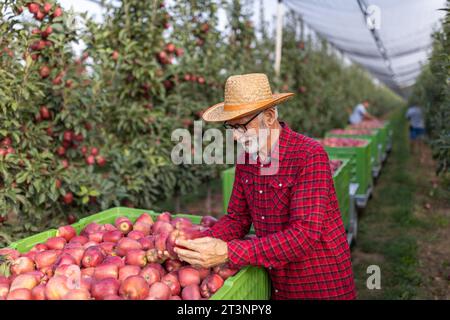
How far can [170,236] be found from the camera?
6.91 feet

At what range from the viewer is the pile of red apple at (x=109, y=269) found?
1.83m

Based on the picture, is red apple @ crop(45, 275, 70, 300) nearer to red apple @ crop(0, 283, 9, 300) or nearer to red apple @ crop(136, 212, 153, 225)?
red apple @ crop(0, 283, 9, 300)

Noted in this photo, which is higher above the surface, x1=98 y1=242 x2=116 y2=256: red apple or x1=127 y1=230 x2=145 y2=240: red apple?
x1=127 y1=230 x2=145 y2=240: red apple

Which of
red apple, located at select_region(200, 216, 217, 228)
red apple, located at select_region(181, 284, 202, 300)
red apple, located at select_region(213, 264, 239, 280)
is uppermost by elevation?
red apple, located at select_region(200, 216, 217, 228)

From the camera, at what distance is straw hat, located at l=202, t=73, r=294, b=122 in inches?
79.1

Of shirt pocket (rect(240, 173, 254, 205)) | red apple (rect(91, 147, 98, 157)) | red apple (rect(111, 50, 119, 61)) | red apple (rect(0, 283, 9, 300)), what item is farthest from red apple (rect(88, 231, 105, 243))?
red apple (rect(111, 50, 119, 61))

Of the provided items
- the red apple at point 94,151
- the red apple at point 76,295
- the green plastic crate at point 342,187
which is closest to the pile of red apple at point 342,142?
the green plastic crate at point 342,187

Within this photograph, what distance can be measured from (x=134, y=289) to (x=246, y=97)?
3.07 ft

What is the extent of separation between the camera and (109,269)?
202 centimetres

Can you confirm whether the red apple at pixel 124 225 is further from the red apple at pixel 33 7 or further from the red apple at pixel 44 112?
the red apple at pixel 33 7

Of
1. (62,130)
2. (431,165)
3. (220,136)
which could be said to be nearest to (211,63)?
(220,136)

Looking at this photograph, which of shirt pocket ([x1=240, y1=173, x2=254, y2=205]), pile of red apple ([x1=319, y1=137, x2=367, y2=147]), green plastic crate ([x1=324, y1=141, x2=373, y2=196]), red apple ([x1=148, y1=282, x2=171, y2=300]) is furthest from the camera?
pile of red apple ([x1=319, y1=137, x2=367, y2=147])

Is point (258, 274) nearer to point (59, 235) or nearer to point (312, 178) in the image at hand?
point (312, 178)

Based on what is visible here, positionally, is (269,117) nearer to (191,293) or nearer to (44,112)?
(191,293)
